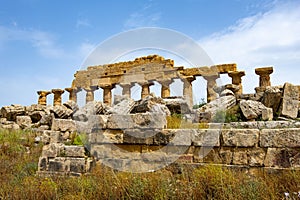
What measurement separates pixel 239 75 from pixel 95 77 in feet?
45.9

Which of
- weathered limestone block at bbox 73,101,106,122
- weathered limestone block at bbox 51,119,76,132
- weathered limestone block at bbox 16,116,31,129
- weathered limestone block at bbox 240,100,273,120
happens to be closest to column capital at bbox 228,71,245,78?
weathered limestone block at bbox 73,101,106,122

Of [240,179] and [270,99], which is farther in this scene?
[270,99]

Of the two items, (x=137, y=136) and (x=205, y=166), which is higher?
(x=137, y=136)

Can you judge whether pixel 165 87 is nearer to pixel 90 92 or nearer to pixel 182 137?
pixel 90 92

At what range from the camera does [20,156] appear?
916 cm

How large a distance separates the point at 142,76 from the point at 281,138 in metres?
22.2

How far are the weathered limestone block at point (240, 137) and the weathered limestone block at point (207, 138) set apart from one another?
0.13m

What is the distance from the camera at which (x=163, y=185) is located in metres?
4.82

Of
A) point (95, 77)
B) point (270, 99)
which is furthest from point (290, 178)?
point (95, 77)

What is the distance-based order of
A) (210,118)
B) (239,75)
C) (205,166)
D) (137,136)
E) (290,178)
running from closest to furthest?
(290,178) → (205,166) → (137,136) → (210,118) → (239,75)

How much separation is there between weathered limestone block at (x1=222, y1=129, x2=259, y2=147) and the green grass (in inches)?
20.1

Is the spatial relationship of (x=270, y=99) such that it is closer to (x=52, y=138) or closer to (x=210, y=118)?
(x=210, y=118)

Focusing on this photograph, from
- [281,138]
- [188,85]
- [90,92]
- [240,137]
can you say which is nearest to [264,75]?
[188,85]

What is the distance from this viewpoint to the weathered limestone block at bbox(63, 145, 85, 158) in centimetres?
728
